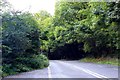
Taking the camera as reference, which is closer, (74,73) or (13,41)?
(74,73)

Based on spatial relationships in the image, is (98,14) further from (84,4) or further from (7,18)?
(84,4)

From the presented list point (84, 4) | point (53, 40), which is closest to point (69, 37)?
point (84, 4)

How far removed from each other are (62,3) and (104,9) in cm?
2771

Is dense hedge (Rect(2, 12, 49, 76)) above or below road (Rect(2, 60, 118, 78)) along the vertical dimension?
above

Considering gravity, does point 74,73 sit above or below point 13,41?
below

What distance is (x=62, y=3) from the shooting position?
5788 centimetres

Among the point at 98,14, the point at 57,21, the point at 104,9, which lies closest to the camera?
the point at 104,9

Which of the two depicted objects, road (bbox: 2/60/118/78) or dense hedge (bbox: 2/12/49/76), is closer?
road (bbox: 2/60/118/78)

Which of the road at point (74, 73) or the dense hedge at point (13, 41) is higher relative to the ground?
the dense hedge at point (13, 41)

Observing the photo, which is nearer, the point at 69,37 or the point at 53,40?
the point at 69,37

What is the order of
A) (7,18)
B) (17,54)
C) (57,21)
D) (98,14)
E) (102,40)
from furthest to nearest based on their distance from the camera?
(57,21)
(102,40)
(98,14)
(17,54)
(7,18)

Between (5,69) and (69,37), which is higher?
(69,37)

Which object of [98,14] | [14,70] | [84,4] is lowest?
[14,70]

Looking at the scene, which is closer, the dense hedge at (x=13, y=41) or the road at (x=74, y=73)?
the road at (x=74, y=73)
